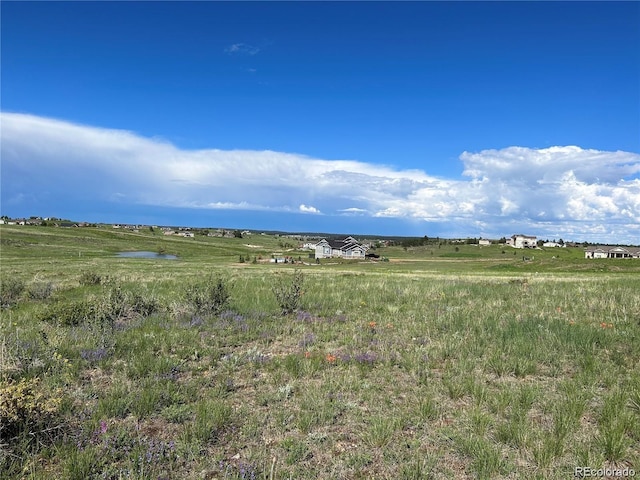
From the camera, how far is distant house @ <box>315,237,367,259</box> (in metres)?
117

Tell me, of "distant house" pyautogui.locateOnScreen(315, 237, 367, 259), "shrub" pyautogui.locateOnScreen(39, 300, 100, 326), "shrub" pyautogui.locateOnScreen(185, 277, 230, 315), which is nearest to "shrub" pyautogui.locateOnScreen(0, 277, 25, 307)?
A: "shrub" pyautogui.locateOnScreen(39, 300, 100, 326)

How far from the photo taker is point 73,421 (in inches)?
207

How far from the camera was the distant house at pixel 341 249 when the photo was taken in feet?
385

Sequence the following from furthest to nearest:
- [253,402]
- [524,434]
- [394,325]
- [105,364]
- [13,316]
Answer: [13,316]
[394,325]
[105,364]
[253,402]
[524,434]

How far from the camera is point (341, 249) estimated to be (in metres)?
122

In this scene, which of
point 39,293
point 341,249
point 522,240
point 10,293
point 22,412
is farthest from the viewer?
point 522,240

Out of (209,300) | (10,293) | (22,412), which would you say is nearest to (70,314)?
(209,300)

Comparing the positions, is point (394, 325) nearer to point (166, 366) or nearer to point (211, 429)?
point (166, 366)

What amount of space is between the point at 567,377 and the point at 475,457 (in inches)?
145

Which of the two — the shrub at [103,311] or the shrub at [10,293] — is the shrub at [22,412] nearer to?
the shrub at [103,311]

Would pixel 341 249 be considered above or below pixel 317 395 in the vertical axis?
below

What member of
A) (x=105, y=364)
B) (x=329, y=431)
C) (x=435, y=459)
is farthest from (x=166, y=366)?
(x=435, y=459)

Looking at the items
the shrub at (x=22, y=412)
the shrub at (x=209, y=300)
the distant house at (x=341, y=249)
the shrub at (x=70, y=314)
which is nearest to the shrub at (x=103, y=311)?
the shrub at (x=70, y=314)

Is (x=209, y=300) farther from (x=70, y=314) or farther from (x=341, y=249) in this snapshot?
(x=341, y=249)
